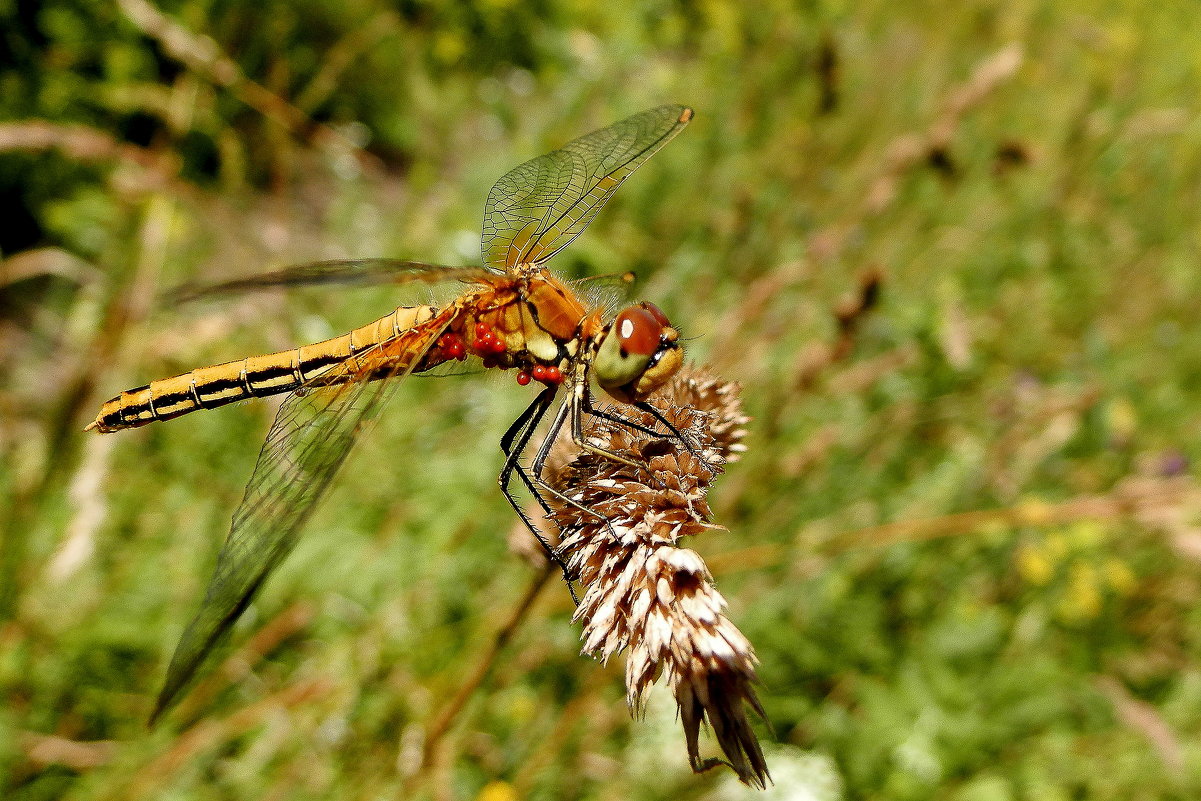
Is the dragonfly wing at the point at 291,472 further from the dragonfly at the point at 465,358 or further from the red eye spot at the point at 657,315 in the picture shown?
the red eye spot at the point at 657,315

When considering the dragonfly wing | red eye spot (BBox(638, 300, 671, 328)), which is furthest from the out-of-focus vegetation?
red eye spot (BBox(638, 300, 671, 328))

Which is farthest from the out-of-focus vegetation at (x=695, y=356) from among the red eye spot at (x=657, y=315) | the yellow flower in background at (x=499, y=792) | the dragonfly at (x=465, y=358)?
the red eye spot at (x=657, y=315)

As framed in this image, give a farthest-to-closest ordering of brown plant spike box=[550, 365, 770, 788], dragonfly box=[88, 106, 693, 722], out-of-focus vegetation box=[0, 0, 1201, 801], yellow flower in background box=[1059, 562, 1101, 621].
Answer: yellow flower in background box=[1059, 562, 1101, 621], out-of-focus vegetation box=[0, 0, 1201, 801], dragonfly box=[88, 106, 693, 722], brown plant spike box=[550, 365, 770, 788]

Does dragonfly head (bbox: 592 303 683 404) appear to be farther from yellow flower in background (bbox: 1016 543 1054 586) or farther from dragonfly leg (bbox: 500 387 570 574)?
yellow flower in background (bbox: 1016 543 1054 586)

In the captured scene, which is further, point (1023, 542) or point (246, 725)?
A: point (1023, 542)

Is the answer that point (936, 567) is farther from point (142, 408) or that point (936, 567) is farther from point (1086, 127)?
point (142, 408)

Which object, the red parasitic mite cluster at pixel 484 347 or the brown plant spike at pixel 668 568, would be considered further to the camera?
the red parasitic mite cluster at pixel 484 347

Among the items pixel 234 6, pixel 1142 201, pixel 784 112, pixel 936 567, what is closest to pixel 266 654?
pixel 936 567
